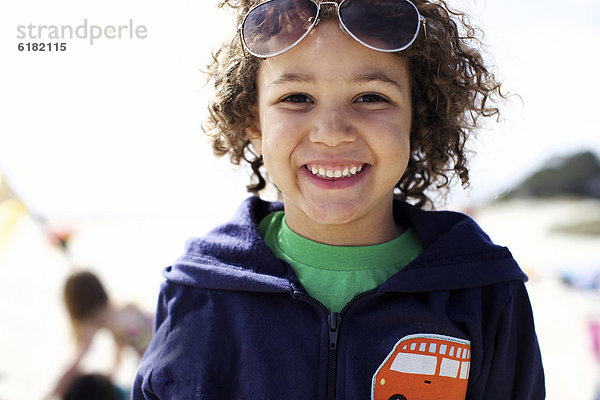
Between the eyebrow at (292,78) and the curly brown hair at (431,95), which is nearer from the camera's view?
the eyebrow at (292,78)

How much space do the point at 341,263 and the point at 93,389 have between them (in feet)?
9.46

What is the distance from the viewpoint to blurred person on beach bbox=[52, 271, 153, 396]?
417cm

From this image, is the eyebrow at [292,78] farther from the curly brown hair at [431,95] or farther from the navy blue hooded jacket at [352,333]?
the navy blue hooded jacket at [352,333]

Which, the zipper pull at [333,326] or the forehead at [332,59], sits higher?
the forehead at [332,59]

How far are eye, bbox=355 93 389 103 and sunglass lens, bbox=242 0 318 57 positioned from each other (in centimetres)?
25

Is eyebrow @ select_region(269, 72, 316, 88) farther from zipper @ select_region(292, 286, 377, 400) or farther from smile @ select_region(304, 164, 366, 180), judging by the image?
zipper @ select_region(292, 286, 377, 400)

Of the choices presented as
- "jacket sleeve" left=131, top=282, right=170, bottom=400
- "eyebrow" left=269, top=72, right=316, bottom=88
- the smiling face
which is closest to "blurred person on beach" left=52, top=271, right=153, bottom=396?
"jacket sleeve" left=131, top=282, right=170, bottom=400

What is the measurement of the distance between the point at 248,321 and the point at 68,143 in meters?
12.1

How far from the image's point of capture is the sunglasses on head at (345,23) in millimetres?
1703

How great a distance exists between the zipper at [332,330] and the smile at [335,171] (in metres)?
0.35


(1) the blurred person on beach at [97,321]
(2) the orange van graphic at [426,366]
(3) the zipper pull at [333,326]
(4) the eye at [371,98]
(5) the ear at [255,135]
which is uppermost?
(4) the eye at [371,98]

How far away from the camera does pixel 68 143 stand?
12.7 meters

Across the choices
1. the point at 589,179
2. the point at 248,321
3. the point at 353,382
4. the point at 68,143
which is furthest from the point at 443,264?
the point at 589,179

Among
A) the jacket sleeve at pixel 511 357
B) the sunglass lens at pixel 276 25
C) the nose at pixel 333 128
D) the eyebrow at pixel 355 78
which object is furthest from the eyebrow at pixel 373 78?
the jacket sleeve at pixel 511 357
